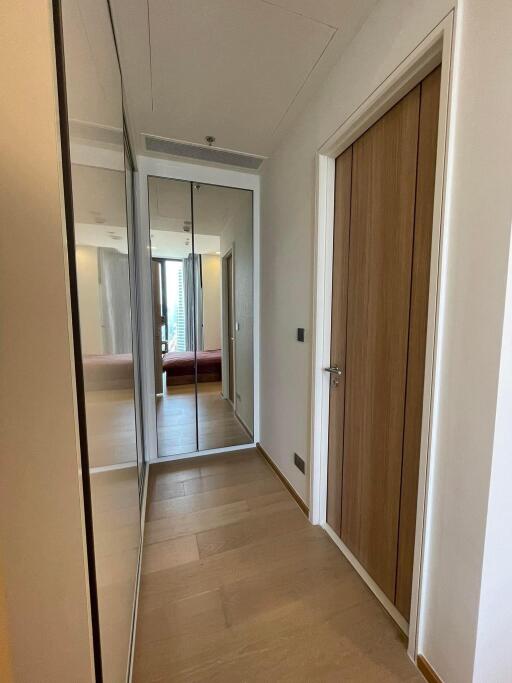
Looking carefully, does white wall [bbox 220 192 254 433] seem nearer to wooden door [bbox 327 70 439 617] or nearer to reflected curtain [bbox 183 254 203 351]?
reflected curtain [bbox 183 254 203 351]

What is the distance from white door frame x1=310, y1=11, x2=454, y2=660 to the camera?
98 cm

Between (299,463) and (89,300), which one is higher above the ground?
(89,300)

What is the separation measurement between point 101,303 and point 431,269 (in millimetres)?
1108

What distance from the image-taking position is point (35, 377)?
0.51 meters

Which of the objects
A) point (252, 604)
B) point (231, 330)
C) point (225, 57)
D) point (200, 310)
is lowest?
point (252, 604)

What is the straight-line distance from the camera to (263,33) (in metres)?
1.34

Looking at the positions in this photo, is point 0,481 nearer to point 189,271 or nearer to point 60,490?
point 60,490

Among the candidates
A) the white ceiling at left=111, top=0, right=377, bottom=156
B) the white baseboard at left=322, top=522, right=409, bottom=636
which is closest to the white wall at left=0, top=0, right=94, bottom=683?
the white ceiling at left=111, top=0, right=377, bottom=156

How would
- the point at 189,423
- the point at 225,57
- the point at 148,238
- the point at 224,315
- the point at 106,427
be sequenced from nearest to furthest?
the point at 106,427
the point at 225,57
the point at 148,238
the point at 189,423
the point at 224,315

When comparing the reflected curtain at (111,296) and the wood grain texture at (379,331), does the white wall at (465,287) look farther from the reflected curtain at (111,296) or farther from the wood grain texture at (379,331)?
the reflected curtain at (111,296)

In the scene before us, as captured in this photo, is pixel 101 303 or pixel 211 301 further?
pixel 211 301

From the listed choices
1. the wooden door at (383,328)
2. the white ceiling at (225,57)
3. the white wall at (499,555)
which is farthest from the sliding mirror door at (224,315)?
the white wall at (499,555)

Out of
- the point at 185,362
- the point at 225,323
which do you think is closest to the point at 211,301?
the point at 225,323

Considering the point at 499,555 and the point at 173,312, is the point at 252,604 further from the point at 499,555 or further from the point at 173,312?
the point at 173,312
